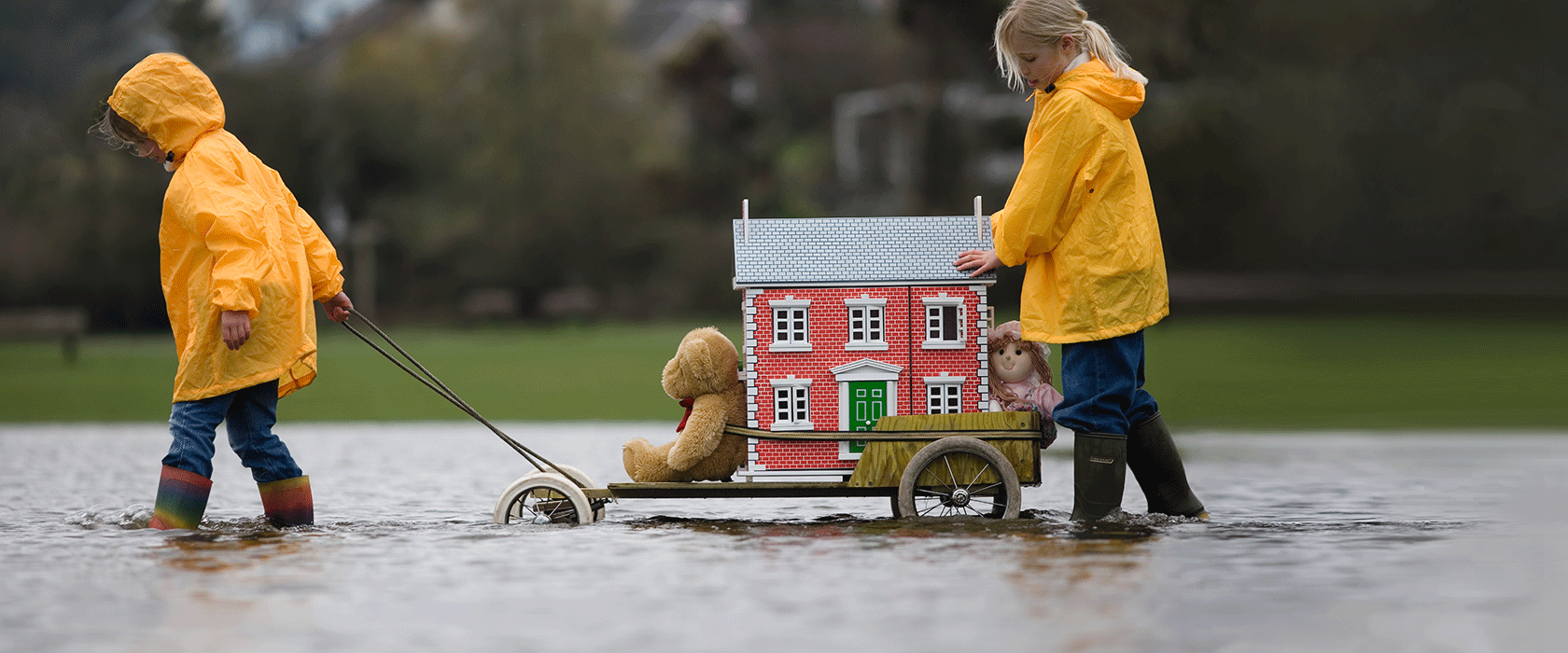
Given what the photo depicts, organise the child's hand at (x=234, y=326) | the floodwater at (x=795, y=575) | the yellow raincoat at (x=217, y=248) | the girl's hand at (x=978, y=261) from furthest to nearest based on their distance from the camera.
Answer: the girl's hand at (x=978, y=261) → the yellow raincoat at (x=217, y=248) → the child's hand at (x=234, y=326) → the floodwater at (x=795, y=575)

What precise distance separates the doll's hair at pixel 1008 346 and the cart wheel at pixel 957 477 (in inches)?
12.5

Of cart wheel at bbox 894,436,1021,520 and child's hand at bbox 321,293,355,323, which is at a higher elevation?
child's hand at bbox 321,293,355,323

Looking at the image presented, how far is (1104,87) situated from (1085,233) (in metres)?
0.49

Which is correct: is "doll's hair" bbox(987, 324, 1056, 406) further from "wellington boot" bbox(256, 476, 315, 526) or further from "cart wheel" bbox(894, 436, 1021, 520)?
"wellington boot" bbox(256, 476, 315, 526)

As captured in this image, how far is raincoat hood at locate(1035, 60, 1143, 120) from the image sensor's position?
4.76m

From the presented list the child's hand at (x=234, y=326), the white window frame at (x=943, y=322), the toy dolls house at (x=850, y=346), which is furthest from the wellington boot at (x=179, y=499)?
the white window frame at (x=943, y=322)

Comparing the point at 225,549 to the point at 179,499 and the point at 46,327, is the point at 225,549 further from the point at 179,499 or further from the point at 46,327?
the point at 46,327

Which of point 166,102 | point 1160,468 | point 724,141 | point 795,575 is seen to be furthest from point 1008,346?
point 724,141

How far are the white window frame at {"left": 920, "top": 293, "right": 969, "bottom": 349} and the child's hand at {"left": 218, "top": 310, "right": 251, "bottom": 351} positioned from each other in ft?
7.15

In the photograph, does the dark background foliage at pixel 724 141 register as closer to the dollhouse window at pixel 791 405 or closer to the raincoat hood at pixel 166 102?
the dollhouse window at pixel 791 405

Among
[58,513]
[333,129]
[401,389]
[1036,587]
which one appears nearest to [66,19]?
[333,129]

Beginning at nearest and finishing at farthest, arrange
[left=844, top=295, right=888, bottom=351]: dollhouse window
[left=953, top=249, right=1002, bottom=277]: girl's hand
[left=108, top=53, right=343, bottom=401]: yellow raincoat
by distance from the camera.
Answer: [left=108, top=53, right=343, bottom=401]: yellow raincoat → [left=953, top=249, right=1002, bottom=277]: girl's hand → [left=844, top=295, right=888, bottom=351]: dollhouse window

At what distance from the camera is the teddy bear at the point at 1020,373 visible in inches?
198

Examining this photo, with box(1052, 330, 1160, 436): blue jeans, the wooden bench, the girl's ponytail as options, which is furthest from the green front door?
the wooden bench
